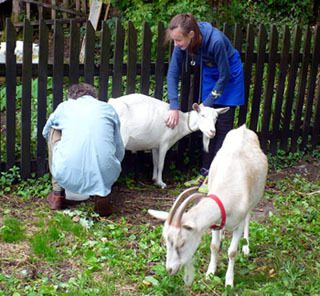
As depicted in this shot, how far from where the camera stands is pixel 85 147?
14.9 feet

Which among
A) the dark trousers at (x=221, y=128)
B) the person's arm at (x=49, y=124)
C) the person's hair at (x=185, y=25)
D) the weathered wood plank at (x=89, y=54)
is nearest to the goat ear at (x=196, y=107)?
the dark trousers at (x=221, y=128)

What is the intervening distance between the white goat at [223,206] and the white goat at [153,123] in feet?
3.42

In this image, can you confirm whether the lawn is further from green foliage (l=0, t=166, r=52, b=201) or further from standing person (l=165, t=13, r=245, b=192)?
standing person (l=165, t=13, r=245, b=192)

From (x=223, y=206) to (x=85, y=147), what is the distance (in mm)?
1754

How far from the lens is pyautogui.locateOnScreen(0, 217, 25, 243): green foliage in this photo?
430 cm

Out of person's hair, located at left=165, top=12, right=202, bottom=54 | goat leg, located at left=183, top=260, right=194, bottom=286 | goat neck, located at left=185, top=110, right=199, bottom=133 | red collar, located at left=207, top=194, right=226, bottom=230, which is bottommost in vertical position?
goat leg, located at left=183, top=260, right=194, bottom=286

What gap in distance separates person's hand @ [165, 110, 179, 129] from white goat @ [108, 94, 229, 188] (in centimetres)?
5

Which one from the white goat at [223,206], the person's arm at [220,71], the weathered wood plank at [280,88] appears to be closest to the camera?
the white goat at [223,206]

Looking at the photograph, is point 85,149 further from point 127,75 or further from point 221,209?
point 221,209

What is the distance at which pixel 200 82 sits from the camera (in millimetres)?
5977

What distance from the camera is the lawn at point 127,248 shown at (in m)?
3.68

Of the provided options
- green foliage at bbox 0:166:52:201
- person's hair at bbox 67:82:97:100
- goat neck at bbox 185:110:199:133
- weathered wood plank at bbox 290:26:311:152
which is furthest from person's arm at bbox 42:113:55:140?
weathered wood plank at bbox 290:26:311:152

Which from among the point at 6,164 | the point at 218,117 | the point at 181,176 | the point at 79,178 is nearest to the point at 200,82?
the point at 218,117

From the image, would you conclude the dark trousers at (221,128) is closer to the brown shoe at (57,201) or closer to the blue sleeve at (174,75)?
the blue sleeve at (174,75)
